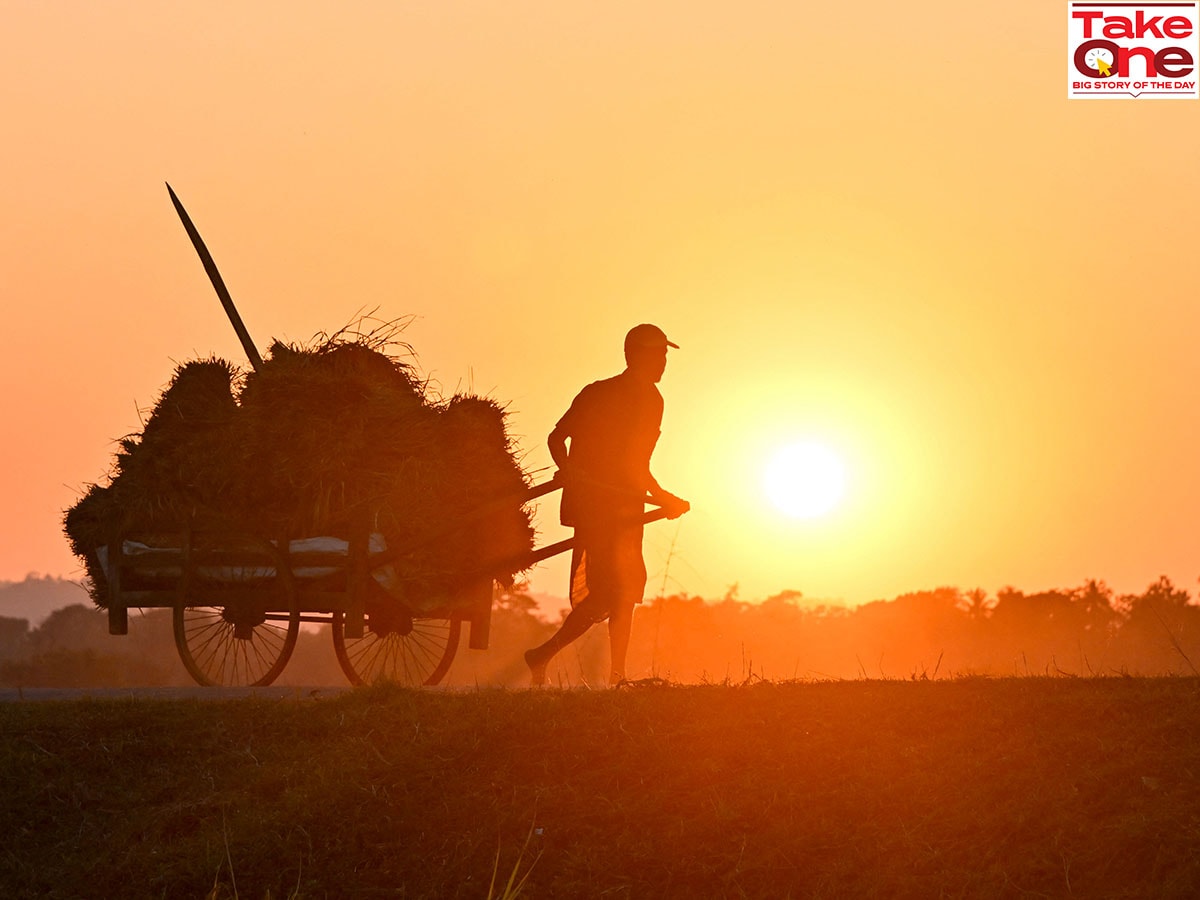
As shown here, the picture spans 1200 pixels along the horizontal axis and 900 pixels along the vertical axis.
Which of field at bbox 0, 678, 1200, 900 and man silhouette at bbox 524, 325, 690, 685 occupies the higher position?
man silhouette at bbox 524, 325, 690, 685

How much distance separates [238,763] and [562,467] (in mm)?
4082

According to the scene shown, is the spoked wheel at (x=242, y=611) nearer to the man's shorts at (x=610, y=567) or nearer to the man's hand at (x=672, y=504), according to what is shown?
the man's shorts at (x=610, y=567)

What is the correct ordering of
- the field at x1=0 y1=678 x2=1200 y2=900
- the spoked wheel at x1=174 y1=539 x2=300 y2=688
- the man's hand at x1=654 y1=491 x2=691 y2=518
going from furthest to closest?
the spoked wheel at x1=174 y1=539 x2=300 y2=688 → the man's hand at x1=654 y1=491 x2=691 y2=518 → the field at x1=0 y1=678 x2=1200 y2=900

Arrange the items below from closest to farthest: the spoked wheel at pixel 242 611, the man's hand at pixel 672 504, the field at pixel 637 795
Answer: the field at pixel 637 795 < the man's hand at pixel 672 504 < the spoked wheel at pixel 242 611

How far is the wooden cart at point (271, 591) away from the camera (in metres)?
12.2

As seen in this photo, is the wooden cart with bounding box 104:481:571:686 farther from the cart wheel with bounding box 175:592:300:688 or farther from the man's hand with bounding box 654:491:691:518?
the man's hand with bounding box 654:491:691:518

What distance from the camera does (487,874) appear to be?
289 inches

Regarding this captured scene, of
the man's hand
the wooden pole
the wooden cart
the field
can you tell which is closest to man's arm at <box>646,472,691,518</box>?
the man's hand

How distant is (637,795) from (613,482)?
4.36 metres

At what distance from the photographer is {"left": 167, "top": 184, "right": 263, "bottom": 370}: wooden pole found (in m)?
13.7

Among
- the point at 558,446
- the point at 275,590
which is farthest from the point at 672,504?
the point at 275,590

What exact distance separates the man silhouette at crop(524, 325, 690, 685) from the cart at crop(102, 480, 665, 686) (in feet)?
0.85

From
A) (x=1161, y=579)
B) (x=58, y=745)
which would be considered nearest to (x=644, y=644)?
(x=1161, y=579)

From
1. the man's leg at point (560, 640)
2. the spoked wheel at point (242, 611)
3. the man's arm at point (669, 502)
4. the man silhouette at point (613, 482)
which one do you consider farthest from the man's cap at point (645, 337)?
the spoked wheel at point (242, 611)
